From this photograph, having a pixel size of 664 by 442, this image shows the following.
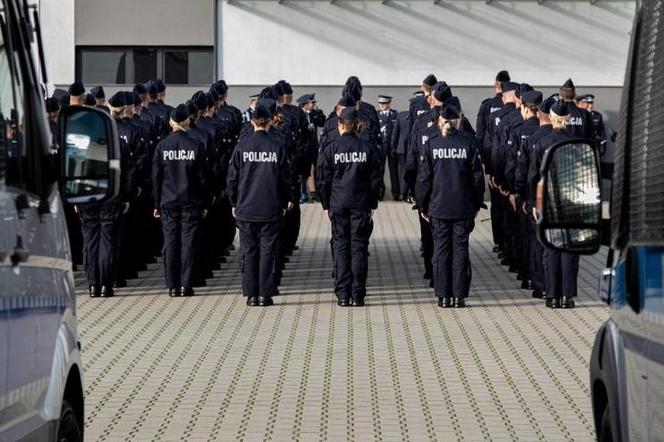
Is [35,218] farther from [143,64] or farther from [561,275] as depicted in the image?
[143,64]

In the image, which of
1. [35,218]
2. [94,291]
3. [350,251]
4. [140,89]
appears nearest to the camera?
[35,218]

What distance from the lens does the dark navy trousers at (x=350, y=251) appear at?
17.3 metres

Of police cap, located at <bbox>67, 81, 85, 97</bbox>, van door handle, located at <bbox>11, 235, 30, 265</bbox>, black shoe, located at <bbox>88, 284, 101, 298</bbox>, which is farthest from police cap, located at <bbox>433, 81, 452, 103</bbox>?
van door handle, located at <bbox>11, 235, 30, 265</bbox>

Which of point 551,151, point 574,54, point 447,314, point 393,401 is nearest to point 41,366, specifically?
point 551,151

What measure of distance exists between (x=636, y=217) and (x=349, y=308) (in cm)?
1194

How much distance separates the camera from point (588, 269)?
2136 centimetres

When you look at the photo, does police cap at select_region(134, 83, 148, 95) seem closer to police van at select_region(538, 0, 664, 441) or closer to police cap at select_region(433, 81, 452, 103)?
police cap at select_region(433, 81, 452, 103)

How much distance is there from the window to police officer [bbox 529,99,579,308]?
58.0ft

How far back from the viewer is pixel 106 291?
59.6 ft

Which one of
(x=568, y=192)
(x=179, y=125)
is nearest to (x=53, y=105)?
(x=179, y=125)

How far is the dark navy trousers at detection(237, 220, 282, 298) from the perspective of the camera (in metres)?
17.3

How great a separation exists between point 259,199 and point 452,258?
78.4 inches

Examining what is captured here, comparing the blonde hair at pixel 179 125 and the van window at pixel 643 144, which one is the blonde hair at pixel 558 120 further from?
the van window at pixel 643 144

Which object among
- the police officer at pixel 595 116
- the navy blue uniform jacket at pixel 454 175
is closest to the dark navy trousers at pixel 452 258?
the navy blue uniform jacket at pixel 454 175
